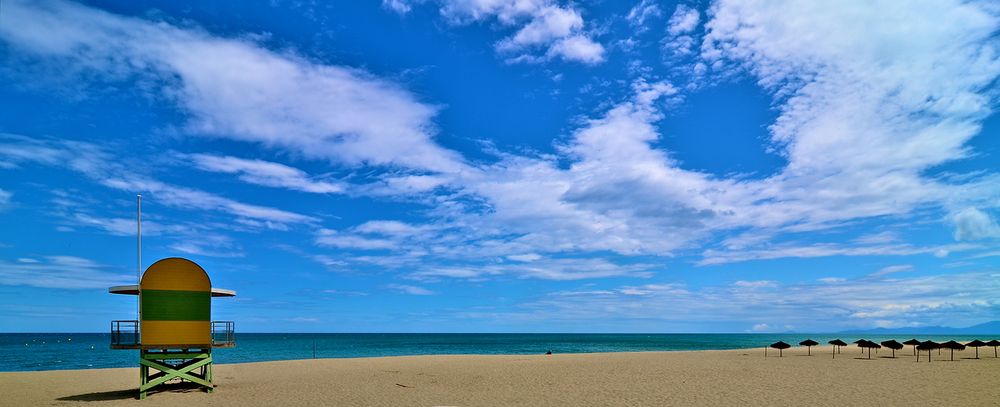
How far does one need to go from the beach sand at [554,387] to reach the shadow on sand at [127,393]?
5 centimetres

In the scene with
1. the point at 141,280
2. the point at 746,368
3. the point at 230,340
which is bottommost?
the point at 746,368

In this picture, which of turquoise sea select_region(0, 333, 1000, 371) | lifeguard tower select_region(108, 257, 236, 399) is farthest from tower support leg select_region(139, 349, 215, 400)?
turquoise sea select_region(0, 333, 1000, 371)

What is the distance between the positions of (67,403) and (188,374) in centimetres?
355

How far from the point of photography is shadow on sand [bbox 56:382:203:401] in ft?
66.4

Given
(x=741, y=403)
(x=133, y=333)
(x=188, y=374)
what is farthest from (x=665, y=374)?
(x=133, y=333)

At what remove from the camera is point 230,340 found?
73.8 feet

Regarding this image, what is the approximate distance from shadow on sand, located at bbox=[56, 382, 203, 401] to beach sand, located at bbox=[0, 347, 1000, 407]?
49 mm

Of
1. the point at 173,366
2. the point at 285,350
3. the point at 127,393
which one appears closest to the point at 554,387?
the point at 173,366

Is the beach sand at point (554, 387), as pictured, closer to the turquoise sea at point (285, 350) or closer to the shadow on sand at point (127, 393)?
the shadow on sand at point (127, 393)

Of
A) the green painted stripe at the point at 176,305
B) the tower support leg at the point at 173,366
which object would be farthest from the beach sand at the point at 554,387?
the green painted stripe at the point at 176,305

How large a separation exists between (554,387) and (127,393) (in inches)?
612

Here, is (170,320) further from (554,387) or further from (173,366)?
(554,387)

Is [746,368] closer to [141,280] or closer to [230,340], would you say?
[230,340]

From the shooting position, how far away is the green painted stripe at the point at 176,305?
19.9 m
